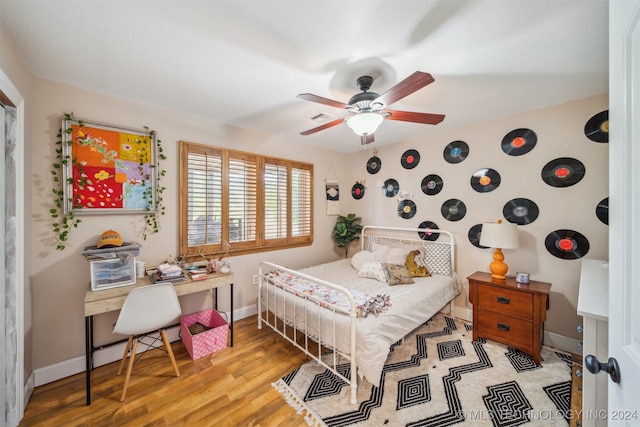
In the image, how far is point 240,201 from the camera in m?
3.02

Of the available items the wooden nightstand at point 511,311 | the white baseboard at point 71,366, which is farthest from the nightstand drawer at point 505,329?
the white baseboard at point 71,366

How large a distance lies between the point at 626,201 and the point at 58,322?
11.4 ft

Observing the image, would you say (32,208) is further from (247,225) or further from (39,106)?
(247,225)

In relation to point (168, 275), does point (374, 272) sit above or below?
below

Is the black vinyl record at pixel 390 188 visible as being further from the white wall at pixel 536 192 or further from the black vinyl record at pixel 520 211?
the black vinyl record at pixel 520 211

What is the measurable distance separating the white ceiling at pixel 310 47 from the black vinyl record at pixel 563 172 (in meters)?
0.59

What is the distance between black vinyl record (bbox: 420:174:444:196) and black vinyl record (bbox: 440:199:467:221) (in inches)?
8.6

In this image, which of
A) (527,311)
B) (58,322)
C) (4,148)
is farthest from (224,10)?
(527,311)

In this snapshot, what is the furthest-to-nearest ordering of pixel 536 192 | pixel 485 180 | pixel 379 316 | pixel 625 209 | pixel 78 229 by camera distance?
pixel 485 180 → pixel 536 192 → pixel 78 229 → pixel 379 316 → pixel 625 209

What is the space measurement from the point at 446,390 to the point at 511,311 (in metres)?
1.04

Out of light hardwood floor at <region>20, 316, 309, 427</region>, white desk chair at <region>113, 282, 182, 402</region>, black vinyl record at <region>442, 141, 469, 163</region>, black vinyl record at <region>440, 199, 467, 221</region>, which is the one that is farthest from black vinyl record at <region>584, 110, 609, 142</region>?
white desk chair at <region>113, 282, 182, 402</region>

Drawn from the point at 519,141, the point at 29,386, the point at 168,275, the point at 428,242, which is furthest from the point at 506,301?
the point at 29,386

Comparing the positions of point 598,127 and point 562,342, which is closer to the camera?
point 598,127

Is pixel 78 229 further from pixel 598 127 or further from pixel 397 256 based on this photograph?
pixel 598 127
